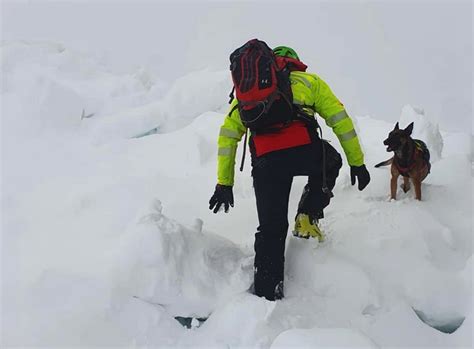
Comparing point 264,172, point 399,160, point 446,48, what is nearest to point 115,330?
point 264,172

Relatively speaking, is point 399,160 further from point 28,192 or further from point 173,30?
point 173,30

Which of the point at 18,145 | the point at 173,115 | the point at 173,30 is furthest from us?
the point at 173,30

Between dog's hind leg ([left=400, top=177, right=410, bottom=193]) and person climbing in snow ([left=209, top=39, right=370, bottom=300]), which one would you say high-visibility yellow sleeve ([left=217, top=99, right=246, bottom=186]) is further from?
dog's hind leg ([left=400, top=177, right=410, bottom=193])

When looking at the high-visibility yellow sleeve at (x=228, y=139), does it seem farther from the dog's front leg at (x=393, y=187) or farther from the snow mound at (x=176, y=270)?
the dog's front leg at (x=393, y=187)

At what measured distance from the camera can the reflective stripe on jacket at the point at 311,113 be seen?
8.85 ft

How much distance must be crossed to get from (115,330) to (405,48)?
10.1 meters

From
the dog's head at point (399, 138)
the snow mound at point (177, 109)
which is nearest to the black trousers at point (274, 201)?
the dog's head at point (399, 138)

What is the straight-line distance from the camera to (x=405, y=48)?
10.9 m

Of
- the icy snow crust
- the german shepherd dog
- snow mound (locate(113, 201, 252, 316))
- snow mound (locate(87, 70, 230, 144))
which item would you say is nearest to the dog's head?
the german shepherd dog

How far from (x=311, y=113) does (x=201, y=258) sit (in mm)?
1063

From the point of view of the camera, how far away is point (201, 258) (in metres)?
2.92

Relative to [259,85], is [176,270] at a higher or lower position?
lower

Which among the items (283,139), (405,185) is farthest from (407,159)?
(283,139)

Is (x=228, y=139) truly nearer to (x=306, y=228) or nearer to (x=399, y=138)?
(x=306, y=228)
